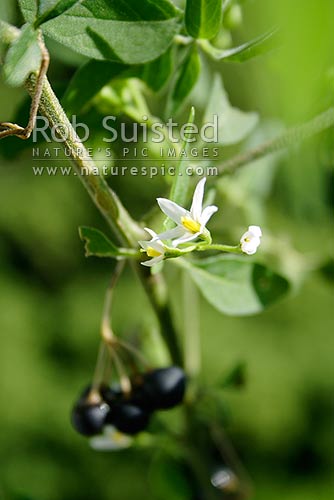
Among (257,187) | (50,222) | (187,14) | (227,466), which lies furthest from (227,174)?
(50,222)

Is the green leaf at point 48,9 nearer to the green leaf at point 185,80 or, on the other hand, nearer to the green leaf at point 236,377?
the green leaf at point 185,80

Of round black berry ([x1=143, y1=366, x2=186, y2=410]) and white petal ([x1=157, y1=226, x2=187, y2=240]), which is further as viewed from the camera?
round black berry ([x1=143, y1=366, x2=186, y2=410])

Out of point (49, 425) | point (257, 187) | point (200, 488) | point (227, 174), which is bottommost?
point (49, 425)

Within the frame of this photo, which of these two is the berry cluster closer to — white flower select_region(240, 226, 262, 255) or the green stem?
the green stem

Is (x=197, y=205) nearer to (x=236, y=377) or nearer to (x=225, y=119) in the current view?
(x=225, y=119)

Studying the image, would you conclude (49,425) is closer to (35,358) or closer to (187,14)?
(35,358)

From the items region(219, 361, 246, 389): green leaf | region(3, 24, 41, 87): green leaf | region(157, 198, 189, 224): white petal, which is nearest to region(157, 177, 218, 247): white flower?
region(157, 198, 189, 224): white petal
